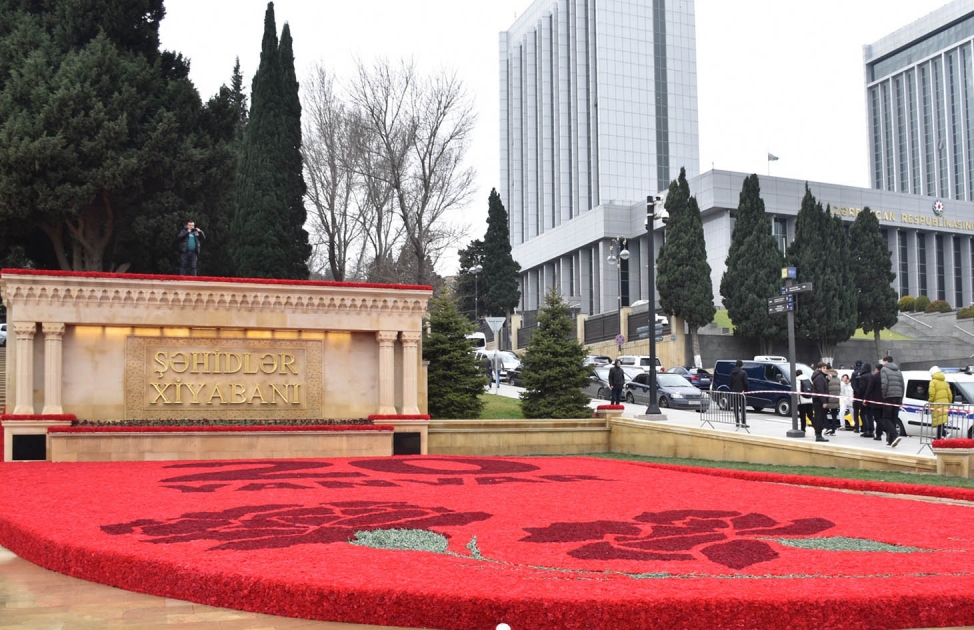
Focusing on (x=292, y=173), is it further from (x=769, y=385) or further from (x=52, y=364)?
(x=769, y=385)

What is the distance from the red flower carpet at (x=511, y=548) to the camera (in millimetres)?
5246

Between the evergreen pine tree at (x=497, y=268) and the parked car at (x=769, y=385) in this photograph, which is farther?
the evergreen pine tree at (x=497, y=268)

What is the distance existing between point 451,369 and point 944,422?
474 inches

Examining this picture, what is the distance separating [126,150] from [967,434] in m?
24.8

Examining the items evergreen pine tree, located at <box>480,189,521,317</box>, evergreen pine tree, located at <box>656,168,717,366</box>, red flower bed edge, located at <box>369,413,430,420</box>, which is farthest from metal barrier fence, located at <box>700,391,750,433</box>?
evergreen pine tree, located at <box>480,189,521,317</box>

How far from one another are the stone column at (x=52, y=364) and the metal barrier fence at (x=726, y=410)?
15.7m

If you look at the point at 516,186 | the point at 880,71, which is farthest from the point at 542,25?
the point at 880,71

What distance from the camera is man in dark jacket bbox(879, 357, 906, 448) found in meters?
19.3

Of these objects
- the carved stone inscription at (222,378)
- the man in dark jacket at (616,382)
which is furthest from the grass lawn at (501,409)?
the carved stone inscription at (222,378)

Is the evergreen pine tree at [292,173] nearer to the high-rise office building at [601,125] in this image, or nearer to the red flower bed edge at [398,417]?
the red flower bed edge at [398,417]

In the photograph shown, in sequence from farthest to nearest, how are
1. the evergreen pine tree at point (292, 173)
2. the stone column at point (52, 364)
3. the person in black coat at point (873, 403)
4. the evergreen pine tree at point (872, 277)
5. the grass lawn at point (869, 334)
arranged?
the grass lawn at point (869, 334) < the evergreen pine tree at point (872, 277) < the evergreen pine tree at point (292, 173) < the person in black coat at point (873, 403) < the stone column at point (52, 364)

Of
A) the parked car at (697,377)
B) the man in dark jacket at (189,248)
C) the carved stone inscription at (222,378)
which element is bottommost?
the parked car at (697,377)

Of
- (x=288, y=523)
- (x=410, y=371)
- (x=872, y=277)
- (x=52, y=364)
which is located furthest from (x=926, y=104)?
(x=288, y=523)

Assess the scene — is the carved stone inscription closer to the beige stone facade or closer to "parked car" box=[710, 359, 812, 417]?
the beige stone facade
